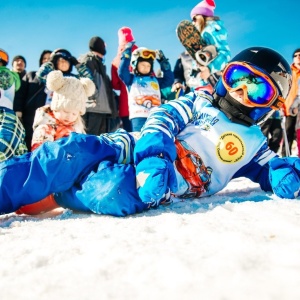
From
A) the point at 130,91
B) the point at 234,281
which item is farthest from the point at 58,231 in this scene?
the point at 130,91

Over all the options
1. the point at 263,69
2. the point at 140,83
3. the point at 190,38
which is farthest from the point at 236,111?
the point at 140,83

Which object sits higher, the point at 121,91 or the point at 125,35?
the point at 125,35

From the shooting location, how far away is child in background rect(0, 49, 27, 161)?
2355 millimetres

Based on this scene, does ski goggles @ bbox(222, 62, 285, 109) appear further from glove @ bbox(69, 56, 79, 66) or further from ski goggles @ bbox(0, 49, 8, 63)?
glove @ bbox(69, 56, 79, 66)

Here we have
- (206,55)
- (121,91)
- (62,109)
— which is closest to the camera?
(62,109)

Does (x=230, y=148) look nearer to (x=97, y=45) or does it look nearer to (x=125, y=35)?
(x=97, y=45)

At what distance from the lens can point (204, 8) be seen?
4301 millimetres

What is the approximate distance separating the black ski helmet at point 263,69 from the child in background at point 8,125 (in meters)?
1.53

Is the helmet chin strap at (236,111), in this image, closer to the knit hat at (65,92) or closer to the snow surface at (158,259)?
the snow surface at (158,259)

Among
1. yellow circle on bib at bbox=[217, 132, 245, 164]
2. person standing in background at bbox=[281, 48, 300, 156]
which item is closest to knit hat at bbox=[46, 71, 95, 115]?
yellow circle on bib at bbox=[217, 132, 245, 164]

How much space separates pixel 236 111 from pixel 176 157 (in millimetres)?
483

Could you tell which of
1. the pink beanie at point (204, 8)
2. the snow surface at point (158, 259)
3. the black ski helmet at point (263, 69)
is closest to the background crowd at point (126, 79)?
the pink beanie at point (204, 8)

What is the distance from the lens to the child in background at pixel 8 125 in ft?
7.73

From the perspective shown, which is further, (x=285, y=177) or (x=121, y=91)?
(x=121, y=91)
